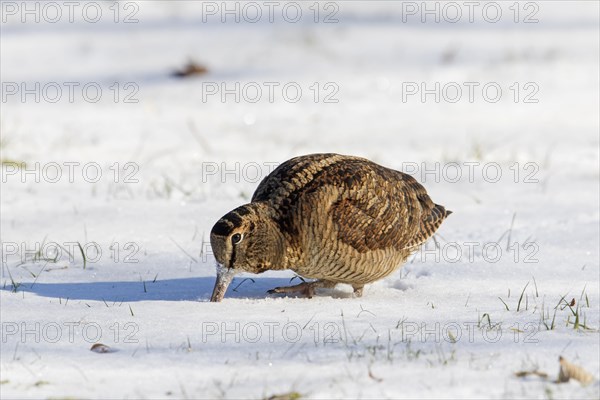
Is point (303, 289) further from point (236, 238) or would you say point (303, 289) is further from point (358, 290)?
point (236, 238)

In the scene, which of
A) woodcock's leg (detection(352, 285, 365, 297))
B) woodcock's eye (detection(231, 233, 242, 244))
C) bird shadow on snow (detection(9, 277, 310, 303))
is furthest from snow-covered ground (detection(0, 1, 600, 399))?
woodcock's eye (detection(231, 233, 242, 244))

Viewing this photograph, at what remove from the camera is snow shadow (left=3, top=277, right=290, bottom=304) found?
204 inches

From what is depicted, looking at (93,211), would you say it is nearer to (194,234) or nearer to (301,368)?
(194,234)

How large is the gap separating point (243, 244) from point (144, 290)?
2.30 feet

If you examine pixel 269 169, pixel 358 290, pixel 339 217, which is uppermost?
pixel 339 217

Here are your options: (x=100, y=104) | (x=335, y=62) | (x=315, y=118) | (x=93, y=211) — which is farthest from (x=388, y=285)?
(x=335, y=62)

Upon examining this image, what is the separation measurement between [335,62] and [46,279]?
849 cm

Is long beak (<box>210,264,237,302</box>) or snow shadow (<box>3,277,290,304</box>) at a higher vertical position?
long beak (<box>210,264,237,302</box>)

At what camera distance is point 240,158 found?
31.5 feet

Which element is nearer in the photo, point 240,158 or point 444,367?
point 444,367

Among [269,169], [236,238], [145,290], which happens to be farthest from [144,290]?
[269,169]

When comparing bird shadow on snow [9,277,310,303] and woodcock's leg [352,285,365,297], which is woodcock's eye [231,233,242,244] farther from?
woodcock's leg [352,285,365,297]

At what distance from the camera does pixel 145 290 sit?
17.5 ft

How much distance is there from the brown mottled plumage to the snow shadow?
295 millimetres
